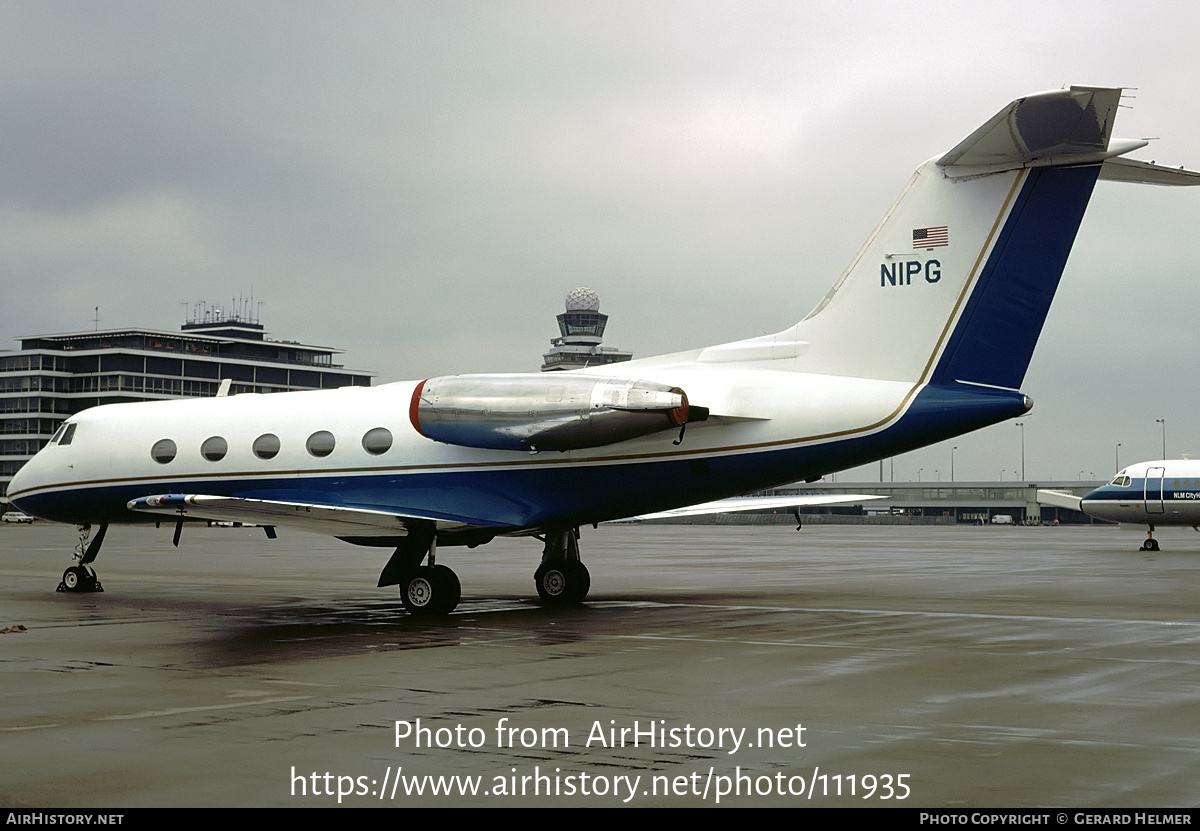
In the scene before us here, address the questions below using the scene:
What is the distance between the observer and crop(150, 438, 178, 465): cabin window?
1967cm

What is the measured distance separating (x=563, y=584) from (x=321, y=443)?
4455 mm

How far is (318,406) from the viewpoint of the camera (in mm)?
18641

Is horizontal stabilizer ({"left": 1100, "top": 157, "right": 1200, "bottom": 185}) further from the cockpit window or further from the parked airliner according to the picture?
the parked airliner

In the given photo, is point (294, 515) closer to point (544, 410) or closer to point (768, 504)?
point (544, 410)

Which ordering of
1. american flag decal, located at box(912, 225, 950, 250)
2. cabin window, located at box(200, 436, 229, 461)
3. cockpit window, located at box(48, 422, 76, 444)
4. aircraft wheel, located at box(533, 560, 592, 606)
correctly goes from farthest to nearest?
cockpit window, located at box(48, 422, 76, 444) < cabin window, located at box(200, 436, 229, 461) < aircraft wheel, located at box(533, 560, 592, 606) < american flag decal, located at box(912, 225, 950, 250)

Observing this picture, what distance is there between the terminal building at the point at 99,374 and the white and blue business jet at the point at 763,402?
115 m

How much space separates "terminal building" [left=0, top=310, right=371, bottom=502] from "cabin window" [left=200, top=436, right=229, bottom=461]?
111 meters

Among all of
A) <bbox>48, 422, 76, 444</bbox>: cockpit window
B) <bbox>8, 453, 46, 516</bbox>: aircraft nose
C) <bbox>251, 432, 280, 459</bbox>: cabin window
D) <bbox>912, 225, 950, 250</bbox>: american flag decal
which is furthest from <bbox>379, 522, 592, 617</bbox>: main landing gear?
<bbox>8, 453, 46, 516</bbox>: aircraft nose

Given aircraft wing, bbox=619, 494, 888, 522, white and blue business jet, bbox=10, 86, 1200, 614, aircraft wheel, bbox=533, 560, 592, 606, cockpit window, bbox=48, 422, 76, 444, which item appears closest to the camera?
white and blue business jet, bbox=10, 86, 1200, 614

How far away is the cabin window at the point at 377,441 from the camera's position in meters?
17.7

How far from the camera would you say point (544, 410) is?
15969mm

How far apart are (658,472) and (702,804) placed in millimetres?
10388

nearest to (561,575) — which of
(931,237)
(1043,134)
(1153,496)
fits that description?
(931,237)

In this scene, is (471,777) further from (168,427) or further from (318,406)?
(168,427)
